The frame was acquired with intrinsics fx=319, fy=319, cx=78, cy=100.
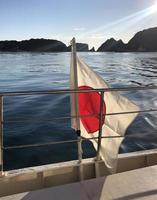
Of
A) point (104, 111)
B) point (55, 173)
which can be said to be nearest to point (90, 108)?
point (104, 111)

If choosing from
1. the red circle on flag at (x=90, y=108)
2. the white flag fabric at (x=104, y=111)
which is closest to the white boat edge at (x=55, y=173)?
the white flag fabric at (x=104, y=111)

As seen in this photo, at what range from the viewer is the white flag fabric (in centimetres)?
325

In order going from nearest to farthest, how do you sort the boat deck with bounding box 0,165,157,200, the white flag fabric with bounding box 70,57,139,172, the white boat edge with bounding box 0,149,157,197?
the boat deck with bounding box 0,165,157,200
the white boat edge with bounding box 0,149,157,197
the white flag fabric with bounding box 70,57,139,172

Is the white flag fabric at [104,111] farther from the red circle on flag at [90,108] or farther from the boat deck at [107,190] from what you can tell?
the boat deck at [107,190]

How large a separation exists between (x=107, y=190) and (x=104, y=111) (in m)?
0.78

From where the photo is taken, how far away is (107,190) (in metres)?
2.94

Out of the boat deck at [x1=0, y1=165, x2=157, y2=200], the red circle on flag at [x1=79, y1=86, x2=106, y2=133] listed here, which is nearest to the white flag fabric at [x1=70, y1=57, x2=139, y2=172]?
the red circle on flag at [x1=79, y1=86, x2=106, y2=133]

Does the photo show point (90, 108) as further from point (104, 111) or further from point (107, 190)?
point (107, 190)

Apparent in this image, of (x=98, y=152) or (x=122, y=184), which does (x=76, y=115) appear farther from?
(x=122, y=184)

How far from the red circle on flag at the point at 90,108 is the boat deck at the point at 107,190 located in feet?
1.75

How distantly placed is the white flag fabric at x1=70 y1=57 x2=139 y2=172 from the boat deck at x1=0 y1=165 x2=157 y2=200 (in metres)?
0.20

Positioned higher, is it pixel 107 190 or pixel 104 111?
pixel 104 111

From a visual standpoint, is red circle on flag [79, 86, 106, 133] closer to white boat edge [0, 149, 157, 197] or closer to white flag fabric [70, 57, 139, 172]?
white flag fabric [70, 57, 139, 172]

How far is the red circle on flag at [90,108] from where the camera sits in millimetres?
3289
